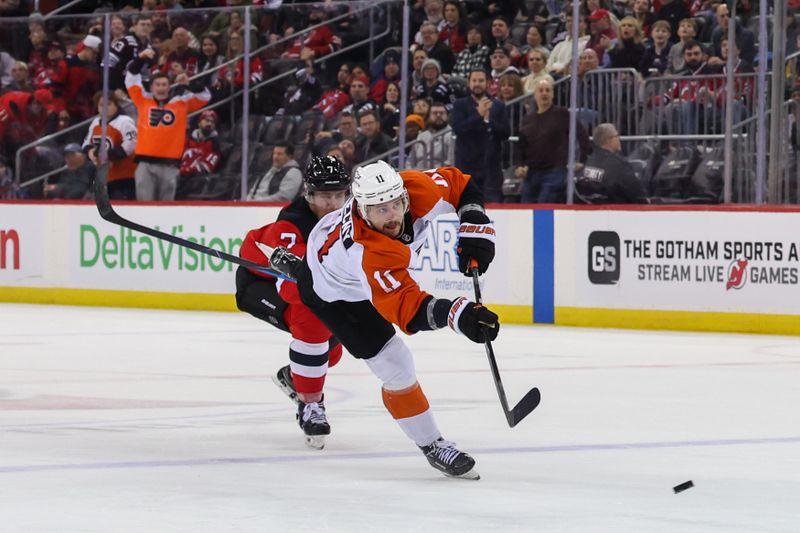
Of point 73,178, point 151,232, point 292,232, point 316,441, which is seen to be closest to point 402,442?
point 316,441

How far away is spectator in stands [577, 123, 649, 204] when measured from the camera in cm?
1123

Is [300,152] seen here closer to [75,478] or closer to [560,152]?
[560,152]

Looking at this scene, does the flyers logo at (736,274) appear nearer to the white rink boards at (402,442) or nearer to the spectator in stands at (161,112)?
the white rink boards at (402,442)

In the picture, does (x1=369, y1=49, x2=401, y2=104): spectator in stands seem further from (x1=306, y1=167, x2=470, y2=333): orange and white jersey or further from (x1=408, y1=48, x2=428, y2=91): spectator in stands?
(x1=306, y1=167, x2=470, y2=333): orange and white jersey

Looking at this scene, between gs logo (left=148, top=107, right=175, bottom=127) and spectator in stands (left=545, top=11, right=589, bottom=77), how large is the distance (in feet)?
11.8

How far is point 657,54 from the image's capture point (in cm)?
1127

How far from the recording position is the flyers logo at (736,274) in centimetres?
1098

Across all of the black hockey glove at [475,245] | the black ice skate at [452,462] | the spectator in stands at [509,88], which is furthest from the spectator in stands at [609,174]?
the black ice skate at [452,462]

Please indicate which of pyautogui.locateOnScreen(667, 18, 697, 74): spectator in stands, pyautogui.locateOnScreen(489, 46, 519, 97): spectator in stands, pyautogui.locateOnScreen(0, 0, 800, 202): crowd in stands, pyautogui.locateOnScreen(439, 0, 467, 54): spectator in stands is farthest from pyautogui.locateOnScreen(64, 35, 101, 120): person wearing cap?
pyautogui.locateOnScreen(667, 18, 697, 74): spectator in stands

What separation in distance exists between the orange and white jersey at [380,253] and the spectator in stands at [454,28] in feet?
22.9

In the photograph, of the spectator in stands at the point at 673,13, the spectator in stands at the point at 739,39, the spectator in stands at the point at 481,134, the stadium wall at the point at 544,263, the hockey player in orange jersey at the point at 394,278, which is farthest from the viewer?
the spectator in stands at the point at 481,134

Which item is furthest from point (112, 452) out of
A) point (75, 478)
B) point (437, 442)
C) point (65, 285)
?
point (65, 285)

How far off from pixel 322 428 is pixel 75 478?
118 centimetres

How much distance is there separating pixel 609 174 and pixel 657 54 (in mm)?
969
